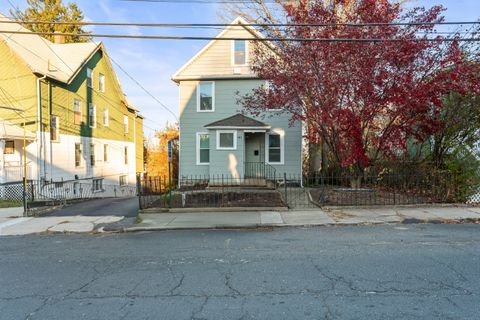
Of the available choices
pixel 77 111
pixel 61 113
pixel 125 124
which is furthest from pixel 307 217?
pixel 125 124

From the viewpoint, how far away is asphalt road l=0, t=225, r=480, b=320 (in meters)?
3.81

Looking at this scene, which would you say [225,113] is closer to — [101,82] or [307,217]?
[307,217]

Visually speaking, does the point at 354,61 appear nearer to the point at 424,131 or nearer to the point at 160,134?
the point at 424,131

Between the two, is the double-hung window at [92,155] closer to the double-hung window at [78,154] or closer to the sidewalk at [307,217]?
the double-hung window at [78,154]

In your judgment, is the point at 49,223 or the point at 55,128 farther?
the point at 55,128

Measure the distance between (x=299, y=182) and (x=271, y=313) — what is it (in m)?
13.8

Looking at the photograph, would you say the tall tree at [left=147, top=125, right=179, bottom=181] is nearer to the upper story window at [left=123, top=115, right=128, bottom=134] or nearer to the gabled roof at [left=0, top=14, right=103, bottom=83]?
the upper story window at [left=123, top=115, right=128, bottom=134]

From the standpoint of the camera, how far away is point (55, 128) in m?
19.7

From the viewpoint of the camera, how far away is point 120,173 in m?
27.8

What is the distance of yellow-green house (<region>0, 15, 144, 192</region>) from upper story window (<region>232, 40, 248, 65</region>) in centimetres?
1099

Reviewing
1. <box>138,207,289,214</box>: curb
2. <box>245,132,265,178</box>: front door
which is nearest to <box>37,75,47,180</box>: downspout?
<box>138,207,289,214</box>: curb

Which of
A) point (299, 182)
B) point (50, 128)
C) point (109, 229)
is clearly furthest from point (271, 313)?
point (50, 128)

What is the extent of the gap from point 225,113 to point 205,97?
1487 mm

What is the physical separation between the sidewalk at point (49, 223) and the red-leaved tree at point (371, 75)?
7.73 m
